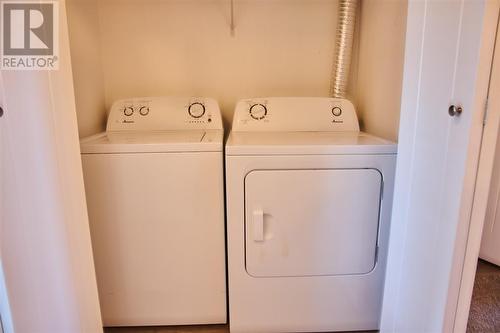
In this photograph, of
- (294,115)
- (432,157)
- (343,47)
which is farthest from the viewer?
(343,47)

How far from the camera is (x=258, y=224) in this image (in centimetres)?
119

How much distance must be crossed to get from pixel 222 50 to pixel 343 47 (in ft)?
2.32

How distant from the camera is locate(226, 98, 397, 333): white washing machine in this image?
3.81 feet

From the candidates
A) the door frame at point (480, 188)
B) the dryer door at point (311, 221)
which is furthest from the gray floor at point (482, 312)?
the door frame at point (480, 188)

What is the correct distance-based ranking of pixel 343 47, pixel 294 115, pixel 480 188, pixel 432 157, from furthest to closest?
pixel 343 47 < pixel 294 115 < pixel 432 157 < pixel 480 188

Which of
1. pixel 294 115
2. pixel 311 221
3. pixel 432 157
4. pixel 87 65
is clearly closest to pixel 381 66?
pixel 294 115

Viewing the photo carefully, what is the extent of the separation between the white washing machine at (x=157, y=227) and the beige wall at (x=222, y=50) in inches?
22.5

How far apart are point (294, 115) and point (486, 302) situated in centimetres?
127

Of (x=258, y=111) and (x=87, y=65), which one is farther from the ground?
(x=87, y=65)

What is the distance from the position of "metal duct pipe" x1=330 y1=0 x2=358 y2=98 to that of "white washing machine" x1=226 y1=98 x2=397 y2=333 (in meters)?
0.49

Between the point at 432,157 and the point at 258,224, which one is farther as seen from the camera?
the point at 258,224

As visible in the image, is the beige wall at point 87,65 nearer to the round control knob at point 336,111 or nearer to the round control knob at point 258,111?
the round control knob at point 258,111

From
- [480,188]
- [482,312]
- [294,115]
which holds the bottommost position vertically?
[482,312]

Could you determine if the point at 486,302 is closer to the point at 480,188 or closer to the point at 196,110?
the point at 480,188
